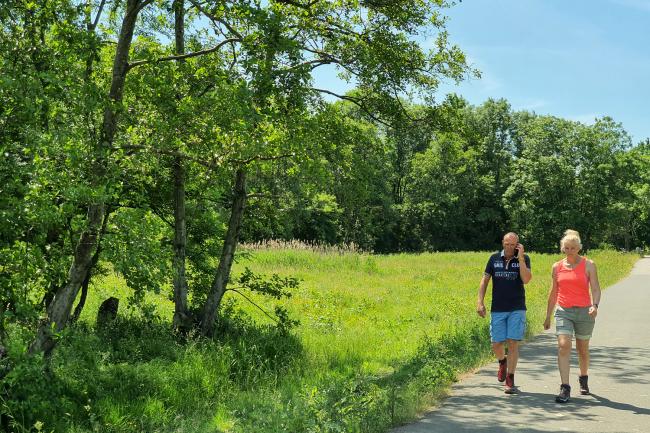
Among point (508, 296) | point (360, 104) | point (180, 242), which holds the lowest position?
point (508, 296)

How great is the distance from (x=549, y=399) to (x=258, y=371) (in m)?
3.92

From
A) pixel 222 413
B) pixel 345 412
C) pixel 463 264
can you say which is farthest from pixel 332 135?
pixel 463 264

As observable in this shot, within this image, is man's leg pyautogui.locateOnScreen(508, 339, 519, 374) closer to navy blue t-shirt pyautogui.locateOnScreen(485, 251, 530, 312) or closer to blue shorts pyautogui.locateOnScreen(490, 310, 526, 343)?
blue shorts pyautogui.locateOnScreen(490, 310, 526, 343)

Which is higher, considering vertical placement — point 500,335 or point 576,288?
point 576,288

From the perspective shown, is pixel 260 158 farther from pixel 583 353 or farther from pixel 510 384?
pixel 583 353

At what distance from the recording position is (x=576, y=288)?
7012 millimetres

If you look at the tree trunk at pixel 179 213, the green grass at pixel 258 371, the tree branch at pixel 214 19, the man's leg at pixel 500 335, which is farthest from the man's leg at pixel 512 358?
the tree branch at pixel 214 19

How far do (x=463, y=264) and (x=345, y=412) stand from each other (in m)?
25.3

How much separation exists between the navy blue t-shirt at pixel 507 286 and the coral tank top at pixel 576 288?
19.4 inches

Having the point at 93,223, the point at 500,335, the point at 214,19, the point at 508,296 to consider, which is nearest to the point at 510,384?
the point at 500,335

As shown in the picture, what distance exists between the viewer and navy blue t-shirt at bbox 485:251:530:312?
7426mm

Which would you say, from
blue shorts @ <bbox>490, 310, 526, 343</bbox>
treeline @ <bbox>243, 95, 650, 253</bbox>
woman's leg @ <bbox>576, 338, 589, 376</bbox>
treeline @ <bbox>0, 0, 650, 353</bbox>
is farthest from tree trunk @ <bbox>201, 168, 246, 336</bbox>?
treeline @ <bbox>243, 95, 650, 253</bbox>

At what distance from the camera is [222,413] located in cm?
703

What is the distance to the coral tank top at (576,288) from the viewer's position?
6.98 metres
